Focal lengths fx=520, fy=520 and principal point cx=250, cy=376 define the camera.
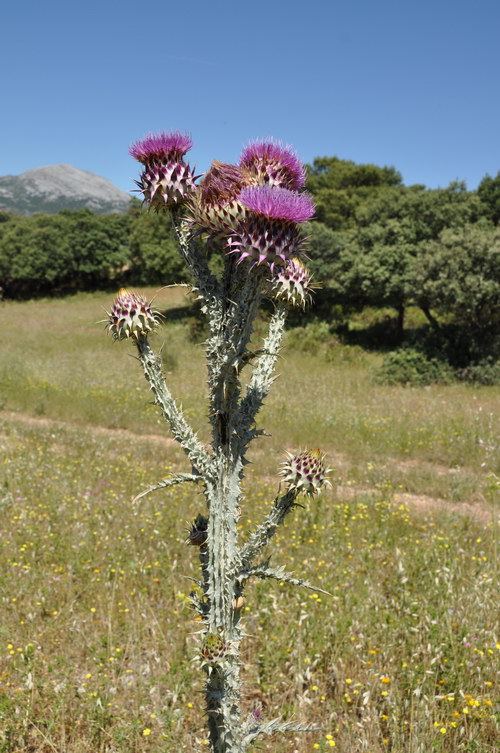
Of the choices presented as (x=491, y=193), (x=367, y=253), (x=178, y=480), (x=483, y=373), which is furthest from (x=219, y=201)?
(x=491, y=193)

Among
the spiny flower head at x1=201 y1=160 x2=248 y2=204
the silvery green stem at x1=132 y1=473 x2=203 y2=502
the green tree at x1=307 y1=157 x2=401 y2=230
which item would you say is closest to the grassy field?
the spiny flower head at x1=201 y1=160 x2=248 y2=204

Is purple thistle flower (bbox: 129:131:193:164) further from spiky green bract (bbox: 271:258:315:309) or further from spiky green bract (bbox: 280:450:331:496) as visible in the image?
spiky green bract (bbox: 280:450:331:496)

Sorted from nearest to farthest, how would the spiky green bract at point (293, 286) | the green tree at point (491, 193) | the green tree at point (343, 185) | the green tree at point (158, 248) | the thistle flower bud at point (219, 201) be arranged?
the thistle flower bud at point (219, 201) < the spiky green bract at point (293, 286) < the green tree at point (491, 193) < the green tree at point (158, 248) < the green tree at point (343, 185)

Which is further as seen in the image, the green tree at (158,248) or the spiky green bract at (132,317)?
the green tree at (158,248)

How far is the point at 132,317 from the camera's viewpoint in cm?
243

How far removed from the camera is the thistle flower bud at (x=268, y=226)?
188 centimetres

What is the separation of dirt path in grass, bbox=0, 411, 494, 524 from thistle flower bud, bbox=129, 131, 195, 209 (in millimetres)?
7259

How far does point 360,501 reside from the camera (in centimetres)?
896

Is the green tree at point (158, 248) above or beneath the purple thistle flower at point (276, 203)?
above

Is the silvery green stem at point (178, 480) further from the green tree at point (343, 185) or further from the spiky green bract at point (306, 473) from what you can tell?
the green tree at point (343, 185)

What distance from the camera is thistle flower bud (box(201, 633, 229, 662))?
213cm

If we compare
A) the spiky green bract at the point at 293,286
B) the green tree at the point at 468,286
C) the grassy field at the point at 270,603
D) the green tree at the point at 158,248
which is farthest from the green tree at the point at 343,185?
the spiky green bract at the point at 293,286

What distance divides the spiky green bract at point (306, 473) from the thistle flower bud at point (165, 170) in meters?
1.34

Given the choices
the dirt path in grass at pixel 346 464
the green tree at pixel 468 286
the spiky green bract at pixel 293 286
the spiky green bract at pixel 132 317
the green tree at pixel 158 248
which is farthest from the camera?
the green tree at pixel 158 248
